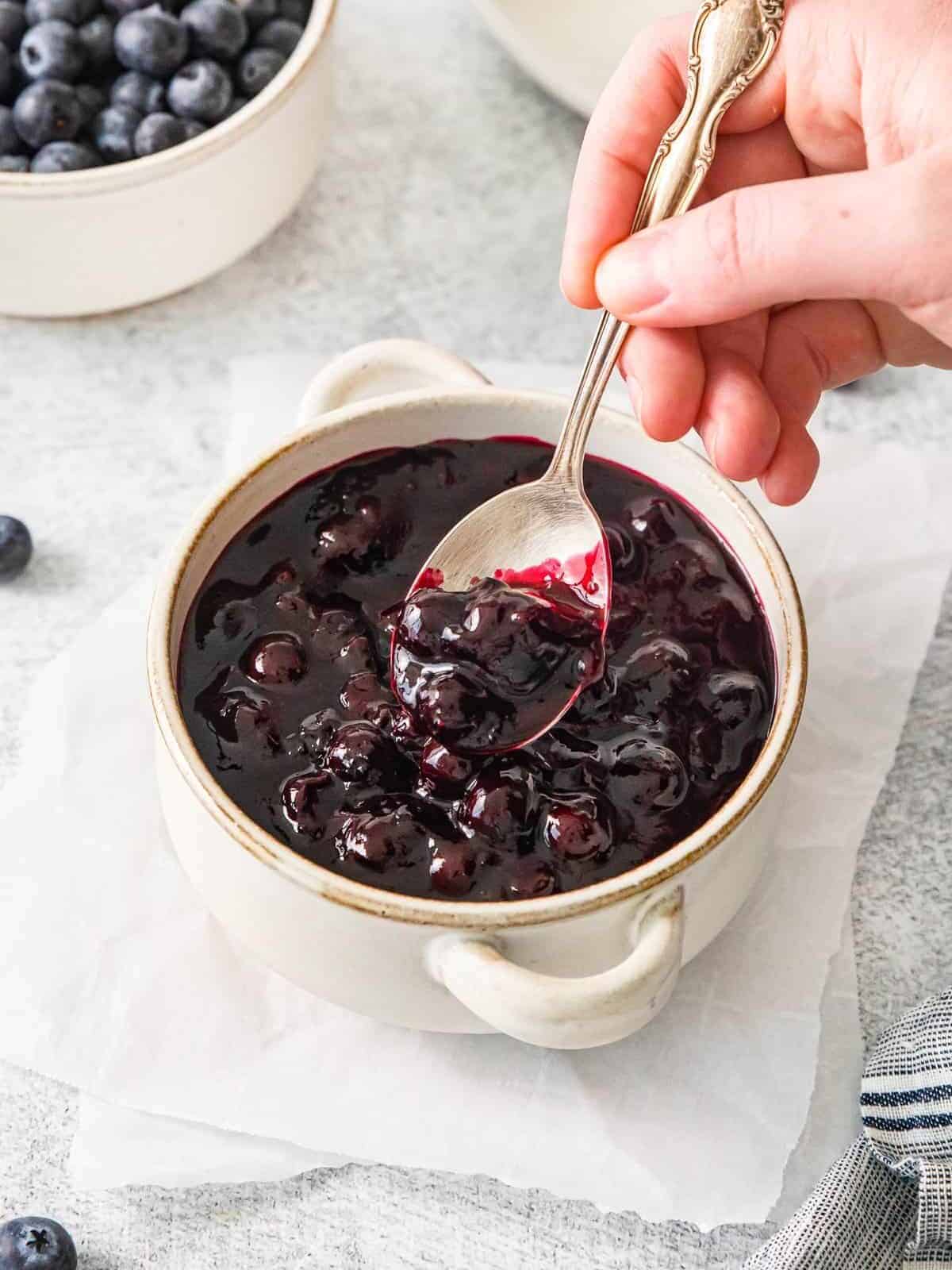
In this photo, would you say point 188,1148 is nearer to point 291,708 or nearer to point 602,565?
point 291,708

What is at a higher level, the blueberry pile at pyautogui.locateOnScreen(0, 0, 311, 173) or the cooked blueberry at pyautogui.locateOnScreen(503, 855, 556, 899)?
the blueberry pile at pyautogui.locateOnScreen(0, 0, 311, 173)

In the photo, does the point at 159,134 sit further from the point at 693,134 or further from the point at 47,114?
the point at 693,134

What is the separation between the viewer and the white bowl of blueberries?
1.30 meters

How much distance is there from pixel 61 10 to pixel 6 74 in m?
0.08

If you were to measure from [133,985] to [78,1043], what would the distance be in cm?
5

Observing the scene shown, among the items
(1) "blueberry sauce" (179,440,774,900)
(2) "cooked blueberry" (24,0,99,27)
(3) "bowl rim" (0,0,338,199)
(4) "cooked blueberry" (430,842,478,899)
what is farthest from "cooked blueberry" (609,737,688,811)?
(2) "cooked blueberry" (24,0,99,27)

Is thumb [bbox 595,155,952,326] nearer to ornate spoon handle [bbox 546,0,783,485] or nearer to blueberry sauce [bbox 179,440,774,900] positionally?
ornate spoon handle [bbox 546,0,783,485]

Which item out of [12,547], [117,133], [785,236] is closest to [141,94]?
[117,133]

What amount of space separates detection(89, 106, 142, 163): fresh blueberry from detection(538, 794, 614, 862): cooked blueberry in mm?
809

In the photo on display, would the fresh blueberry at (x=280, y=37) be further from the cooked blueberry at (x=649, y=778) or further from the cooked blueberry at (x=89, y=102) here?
the cooked blueberry at (x=649, y=778)

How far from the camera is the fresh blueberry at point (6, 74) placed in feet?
4.47

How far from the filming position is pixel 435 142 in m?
1.58

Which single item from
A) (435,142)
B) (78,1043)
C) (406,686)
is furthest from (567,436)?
(435,142)

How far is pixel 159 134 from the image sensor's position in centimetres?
132
